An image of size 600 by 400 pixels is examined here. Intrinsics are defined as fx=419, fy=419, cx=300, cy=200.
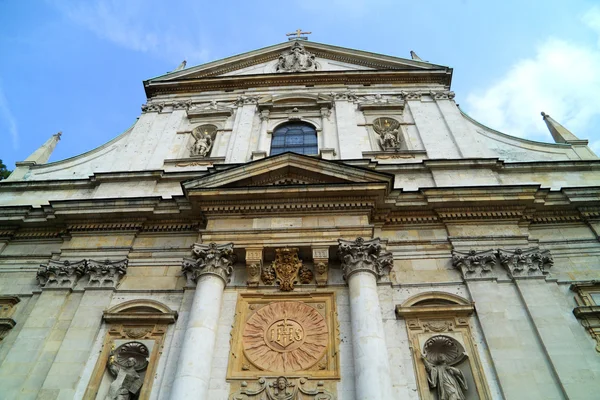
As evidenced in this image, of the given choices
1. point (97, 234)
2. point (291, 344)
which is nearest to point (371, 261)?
point (291, 344)

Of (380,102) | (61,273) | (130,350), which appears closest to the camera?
(130,350)

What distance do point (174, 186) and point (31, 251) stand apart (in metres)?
4.04

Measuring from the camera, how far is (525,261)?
9.38 meters

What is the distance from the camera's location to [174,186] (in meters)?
12.5

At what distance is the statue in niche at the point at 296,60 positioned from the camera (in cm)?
1761

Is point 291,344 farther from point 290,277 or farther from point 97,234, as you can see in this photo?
point 97,234

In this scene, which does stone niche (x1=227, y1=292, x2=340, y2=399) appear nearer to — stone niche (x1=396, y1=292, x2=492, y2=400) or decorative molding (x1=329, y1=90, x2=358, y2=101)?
stone niche (x1=396, y1=292, x2=492, y2=400)

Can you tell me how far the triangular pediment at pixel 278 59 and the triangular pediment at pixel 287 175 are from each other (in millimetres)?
7566

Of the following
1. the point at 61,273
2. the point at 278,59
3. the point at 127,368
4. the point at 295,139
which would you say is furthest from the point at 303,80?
the point at 127,368

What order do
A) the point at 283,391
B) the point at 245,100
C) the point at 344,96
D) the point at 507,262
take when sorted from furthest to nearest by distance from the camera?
the point at 245,100, the point at 344,96, the point at 507,262, the point at 283,391

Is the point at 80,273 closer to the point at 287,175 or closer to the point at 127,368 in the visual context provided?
the point at 127,368

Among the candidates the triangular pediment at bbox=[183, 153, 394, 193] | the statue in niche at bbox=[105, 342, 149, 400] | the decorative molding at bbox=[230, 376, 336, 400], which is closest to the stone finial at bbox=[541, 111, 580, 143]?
the triangular pediment at bbox=[183, 153, 394, 193]

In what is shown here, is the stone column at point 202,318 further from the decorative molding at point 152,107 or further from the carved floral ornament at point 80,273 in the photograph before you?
the decorative molding at point 152,107

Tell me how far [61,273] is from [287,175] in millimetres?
5933
